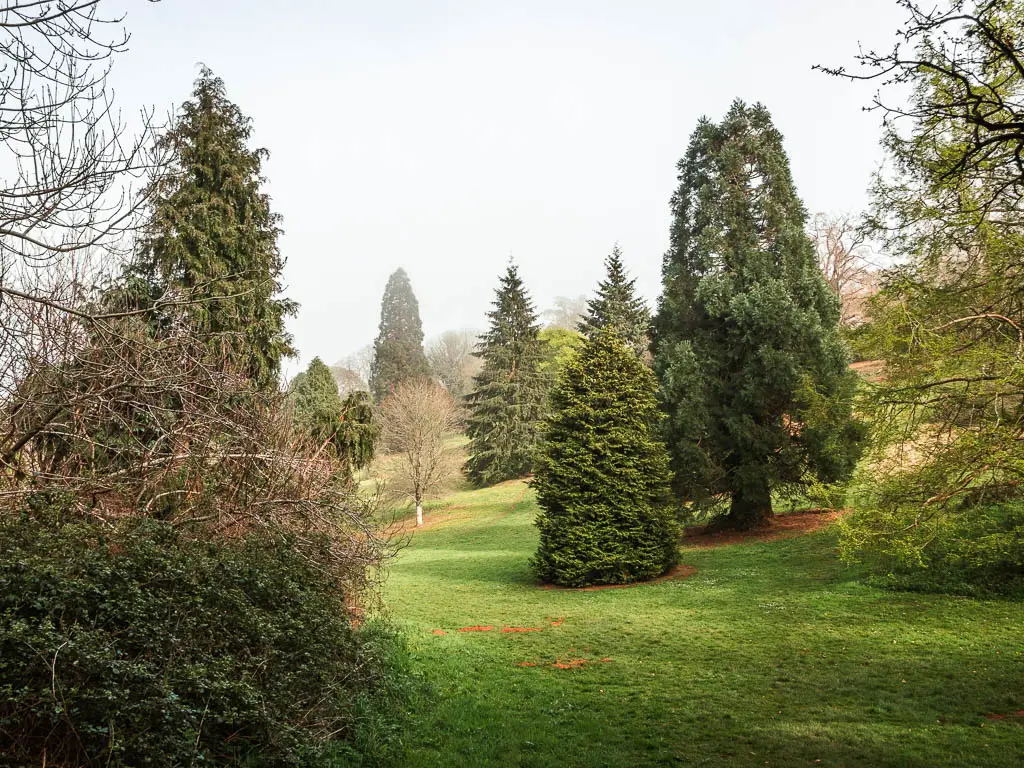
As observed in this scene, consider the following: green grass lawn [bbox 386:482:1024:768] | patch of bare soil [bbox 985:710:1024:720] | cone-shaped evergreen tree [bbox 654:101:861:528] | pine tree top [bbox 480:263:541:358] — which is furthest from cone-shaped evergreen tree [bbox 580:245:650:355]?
patch of bare soil [bbox 985:710:1024:720]

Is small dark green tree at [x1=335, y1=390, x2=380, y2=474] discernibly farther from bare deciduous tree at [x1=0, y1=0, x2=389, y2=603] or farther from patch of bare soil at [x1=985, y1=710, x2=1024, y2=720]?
patch of bare soil at [x1=985, y1=710, x2=1024, y2=720]

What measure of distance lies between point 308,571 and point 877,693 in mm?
6354

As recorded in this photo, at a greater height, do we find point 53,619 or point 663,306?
point 663,306

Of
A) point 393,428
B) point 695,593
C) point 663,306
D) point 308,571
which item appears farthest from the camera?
point 393,428

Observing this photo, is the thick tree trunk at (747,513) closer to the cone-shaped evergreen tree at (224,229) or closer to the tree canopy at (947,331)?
the tree canopy at (947,331)

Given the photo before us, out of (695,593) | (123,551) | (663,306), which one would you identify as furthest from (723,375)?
(123,551)

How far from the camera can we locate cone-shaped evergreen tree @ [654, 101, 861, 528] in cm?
1688

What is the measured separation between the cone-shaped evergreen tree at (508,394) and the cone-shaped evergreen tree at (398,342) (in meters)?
11.8

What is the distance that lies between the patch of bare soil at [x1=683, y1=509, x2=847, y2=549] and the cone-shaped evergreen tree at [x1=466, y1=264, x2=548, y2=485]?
60.7ft

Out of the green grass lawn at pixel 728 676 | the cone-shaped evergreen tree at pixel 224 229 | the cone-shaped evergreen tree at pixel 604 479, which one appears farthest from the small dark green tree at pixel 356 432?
the cone-shaped evergreen tree at pixel 604 479

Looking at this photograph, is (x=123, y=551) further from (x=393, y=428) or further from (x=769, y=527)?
(x=393, y=428)

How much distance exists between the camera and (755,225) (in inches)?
738

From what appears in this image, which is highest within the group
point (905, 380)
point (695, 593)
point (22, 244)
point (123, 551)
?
point (22, 244)

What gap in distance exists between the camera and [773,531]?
59.2 ft
